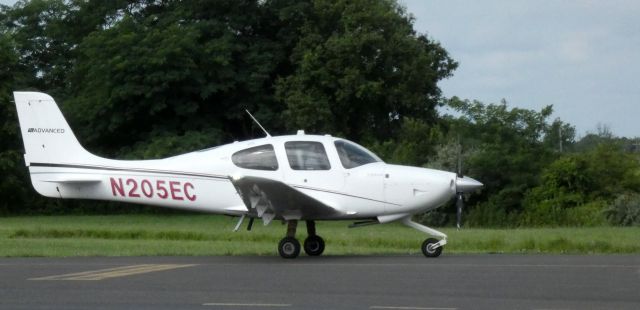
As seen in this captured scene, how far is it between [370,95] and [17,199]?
18.9 metres

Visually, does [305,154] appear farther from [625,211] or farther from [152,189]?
[625,211]

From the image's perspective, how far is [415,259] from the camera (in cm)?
1809

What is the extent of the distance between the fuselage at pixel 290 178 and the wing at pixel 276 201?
21 cm

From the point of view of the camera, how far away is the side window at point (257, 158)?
18.5m

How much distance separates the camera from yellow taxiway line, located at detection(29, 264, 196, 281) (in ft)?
49.3

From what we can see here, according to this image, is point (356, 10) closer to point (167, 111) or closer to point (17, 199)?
point (167, 111)

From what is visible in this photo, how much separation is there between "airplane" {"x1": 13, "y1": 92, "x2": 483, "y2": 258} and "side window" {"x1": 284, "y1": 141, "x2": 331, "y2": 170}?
0.6 inches

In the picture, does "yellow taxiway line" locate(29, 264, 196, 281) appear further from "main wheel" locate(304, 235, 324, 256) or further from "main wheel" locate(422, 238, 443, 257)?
"main wheel" locate(422, 238, 443, 257)

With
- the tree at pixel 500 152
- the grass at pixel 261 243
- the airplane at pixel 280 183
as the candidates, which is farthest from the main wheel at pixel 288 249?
the tree at pixel 500 152

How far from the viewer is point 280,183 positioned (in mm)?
17359

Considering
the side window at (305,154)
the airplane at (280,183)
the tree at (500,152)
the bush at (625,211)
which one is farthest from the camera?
the tree at (500,152)

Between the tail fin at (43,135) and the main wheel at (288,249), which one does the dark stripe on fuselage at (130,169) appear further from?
the main wheel at (288,249)

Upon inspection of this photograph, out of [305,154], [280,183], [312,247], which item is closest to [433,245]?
[312,247]

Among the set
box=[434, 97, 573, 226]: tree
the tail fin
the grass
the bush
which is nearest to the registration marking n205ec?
the tail fin
